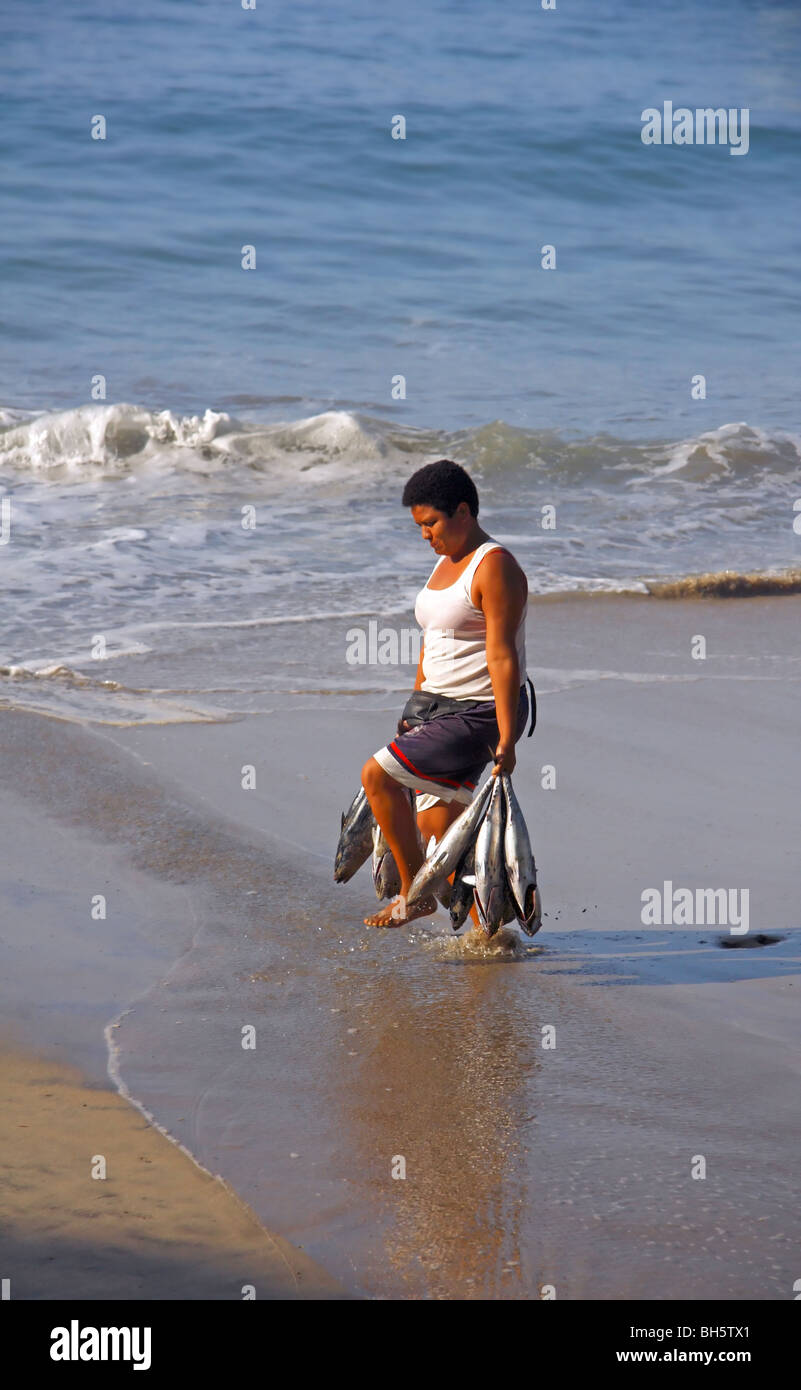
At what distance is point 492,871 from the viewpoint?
4340 millimetres

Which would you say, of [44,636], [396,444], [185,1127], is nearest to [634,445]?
[396,444]

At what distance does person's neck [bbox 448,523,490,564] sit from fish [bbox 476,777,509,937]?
2.30 ft

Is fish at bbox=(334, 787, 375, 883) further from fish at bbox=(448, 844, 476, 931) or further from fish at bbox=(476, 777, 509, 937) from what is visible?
fish at bbox=(476, 777, 509, 937)

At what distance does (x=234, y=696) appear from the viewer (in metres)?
6.89

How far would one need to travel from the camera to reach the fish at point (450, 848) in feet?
14.5

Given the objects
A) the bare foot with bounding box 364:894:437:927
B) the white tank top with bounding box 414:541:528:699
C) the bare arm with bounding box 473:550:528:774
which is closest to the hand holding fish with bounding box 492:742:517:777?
the bare arm with bounding box 473:550:528:774

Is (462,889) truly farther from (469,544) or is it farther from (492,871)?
(469,544)

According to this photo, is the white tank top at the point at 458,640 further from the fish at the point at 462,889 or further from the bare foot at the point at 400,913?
the bare foot at the point at 400,913

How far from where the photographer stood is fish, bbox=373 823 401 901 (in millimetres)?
4707

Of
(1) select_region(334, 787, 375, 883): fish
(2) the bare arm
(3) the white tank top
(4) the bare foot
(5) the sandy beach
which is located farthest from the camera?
(1) select_region(334, 787, 375, 883): fish

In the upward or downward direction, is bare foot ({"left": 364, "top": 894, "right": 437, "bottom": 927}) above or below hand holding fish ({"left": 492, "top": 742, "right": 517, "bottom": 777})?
below

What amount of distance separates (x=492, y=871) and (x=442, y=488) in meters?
1.17

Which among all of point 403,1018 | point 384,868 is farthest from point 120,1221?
point 384,868
